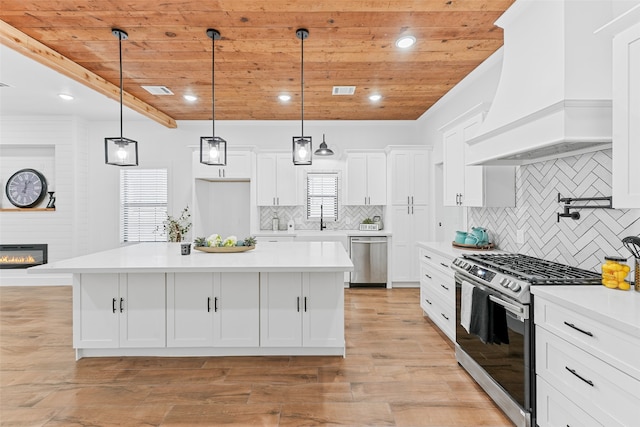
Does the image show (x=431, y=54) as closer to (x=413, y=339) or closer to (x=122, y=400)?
(x=413, y=339)

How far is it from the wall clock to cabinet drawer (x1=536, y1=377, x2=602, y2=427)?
7261 mm

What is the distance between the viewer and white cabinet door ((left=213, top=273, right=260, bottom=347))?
3053mm

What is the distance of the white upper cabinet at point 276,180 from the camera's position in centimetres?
593

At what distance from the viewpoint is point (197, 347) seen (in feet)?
10.1

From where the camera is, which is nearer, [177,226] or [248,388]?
[248,388]

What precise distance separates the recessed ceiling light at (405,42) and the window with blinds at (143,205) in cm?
463

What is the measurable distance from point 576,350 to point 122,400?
113 inches

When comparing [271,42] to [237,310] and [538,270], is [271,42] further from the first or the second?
[538,270]

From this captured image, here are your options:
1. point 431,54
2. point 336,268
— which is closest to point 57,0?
point 336,268

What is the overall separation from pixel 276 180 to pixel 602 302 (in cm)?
489

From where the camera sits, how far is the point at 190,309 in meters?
3.05

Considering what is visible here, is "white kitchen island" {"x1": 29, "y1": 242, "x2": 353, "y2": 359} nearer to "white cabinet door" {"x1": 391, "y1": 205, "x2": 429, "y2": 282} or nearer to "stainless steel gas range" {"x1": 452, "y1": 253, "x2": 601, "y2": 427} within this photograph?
"stainless steel gas range" {"x1": 452, "y1": 253, "x2": 601, "y2": 427}

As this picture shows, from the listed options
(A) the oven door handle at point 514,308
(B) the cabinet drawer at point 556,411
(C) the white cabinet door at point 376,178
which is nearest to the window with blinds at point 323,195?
(C) the white cabinet door at point 376,178

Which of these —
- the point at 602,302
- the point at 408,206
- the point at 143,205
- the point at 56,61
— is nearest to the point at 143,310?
the point at 56,61
